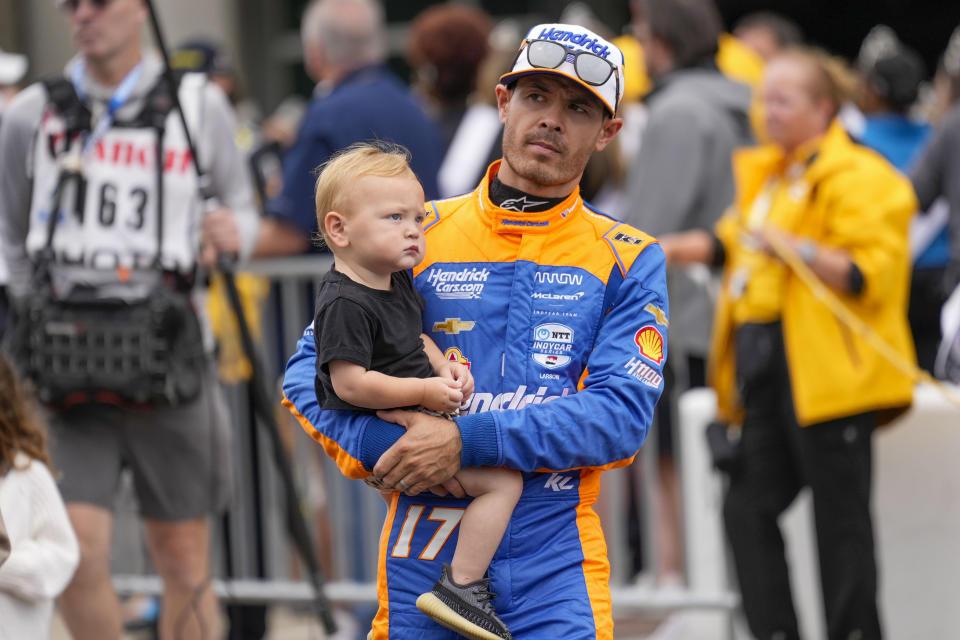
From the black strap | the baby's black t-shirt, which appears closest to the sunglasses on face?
the baby's black t-shirt

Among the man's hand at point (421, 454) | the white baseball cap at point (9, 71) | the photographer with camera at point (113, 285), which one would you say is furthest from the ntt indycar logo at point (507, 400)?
the white baseball cap at point (9, 71)

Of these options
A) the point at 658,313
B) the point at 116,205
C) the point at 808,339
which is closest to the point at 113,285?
the point at 116,205

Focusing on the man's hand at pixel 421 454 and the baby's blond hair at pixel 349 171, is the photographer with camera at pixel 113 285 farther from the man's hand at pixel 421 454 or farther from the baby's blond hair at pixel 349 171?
the man's hand at pixel 421 454

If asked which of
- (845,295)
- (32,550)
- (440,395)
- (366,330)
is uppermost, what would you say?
(366,330)

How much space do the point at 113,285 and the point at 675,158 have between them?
8.35ft

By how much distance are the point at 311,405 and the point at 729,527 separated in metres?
2.78

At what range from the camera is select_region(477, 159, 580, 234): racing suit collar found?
307 cm

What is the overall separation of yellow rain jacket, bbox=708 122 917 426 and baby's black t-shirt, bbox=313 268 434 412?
2.57 meters

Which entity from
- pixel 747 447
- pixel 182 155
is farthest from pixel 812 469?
pixel 182 155

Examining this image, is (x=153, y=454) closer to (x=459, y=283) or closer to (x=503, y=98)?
(x=459, y=283)

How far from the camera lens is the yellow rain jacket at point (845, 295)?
5.10 m

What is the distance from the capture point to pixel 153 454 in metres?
4.52

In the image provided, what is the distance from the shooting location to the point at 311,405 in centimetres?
310

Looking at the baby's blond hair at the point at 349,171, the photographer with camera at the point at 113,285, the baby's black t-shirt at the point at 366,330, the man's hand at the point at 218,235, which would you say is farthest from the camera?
the man's hand at the point at 218,235
